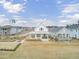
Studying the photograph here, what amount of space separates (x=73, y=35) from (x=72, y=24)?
0.34 meters

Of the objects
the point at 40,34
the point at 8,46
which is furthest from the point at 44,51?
the point at 8,46

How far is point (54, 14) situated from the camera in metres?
6.45

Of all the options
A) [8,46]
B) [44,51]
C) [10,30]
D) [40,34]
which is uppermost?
[10,30]

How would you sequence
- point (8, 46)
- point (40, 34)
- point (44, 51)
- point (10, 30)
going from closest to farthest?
point (44, 51) < point (10, 30) < point (8, 46) < point (40, 34)

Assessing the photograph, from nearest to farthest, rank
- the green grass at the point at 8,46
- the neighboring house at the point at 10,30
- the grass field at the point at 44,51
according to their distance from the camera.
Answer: the grass field at the point at 44,51 → the neighboring house at the point at 10,30 → the green grass at the point at 8,46

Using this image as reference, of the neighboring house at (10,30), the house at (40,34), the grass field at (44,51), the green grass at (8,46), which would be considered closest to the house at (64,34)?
the grass field at (44,51)

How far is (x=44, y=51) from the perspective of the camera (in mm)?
6551

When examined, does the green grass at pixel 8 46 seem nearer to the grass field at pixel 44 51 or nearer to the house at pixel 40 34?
the grass field at pixel 44 51

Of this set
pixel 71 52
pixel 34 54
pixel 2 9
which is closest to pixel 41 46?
pixel 34 54

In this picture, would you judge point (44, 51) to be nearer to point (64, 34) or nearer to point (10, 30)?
point (64, 34)

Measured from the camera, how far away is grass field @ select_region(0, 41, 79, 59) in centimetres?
643

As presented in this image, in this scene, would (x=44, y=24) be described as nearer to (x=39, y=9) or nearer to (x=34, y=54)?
(x=39, y=9)

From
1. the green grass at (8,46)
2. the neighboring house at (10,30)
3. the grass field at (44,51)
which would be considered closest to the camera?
the grass field at (44,51)

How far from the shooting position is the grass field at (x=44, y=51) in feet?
21.1
